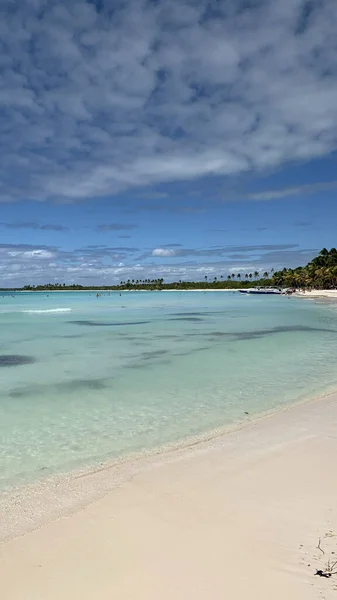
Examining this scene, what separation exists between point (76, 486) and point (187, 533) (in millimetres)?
1945

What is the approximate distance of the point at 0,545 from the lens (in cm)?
412

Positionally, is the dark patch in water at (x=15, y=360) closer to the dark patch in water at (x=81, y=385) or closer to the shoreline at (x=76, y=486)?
the dark patch in water at (x=81, y=385)

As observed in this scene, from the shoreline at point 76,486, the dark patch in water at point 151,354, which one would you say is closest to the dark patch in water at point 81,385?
the dark patch in water at point 151,354

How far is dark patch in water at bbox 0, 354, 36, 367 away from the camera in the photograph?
1677 centimetres

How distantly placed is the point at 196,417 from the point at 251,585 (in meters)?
5.67

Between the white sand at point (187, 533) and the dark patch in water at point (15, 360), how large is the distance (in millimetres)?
11695

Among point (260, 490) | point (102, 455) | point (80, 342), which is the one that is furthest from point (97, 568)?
point (80, 342)

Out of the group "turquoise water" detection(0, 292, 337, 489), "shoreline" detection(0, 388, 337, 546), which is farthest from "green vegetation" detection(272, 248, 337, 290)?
"shoreline" detection(0, 388, 337, 546)

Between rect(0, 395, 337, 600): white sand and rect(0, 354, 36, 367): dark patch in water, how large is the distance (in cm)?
1169

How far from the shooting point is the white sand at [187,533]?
3438 mm

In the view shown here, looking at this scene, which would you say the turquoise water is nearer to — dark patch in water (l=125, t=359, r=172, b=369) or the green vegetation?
dark patch in water (l=125, t=359, r=172, b=369)

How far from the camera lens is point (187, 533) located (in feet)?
14.0

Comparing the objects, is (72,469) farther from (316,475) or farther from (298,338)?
(298,338)

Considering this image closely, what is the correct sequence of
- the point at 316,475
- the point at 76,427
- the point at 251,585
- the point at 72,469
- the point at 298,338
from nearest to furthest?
the point at 251,585 → the point at 316,475 → the point at 72,469 → the point at 76,427 → the point at 298,338
